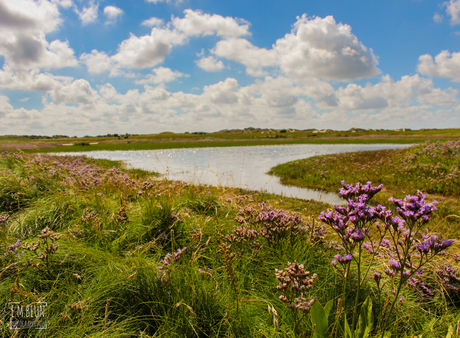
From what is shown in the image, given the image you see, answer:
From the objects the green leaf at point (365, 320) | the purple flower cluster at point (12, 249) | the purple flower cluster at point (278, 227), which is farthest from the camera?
the purple flower cluster at point (278, 227)

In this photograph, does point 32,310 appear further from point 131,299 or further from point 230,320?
point 230,320

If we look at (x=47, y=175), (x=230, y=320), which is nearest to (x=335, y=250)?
(x=230, y=320)

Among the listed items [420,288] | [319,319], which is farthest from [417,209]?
[420,288]

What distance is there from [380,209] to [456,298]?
2558 mm

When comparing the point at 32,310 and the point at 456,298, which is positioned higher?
the point at 32,310

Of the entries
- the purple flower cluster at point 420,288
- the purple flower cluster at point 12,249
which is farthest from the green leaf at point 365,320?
the purple flower cluster at point 12,249

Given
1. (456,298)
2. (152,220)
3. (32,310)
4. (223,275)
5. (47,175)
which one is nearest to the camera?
(32,310)

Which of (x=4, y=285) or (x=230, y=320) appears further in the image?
(x=4, y=285)

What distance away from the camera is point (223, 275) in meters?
3.64

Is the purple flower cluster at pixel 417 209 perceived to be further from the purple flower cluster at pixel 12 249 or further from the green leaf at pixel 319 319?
the purple flower cluster at pixel 12 249

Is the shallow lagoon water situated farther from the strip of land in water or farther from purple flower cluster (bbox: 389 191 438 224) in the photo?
the strip of land in water

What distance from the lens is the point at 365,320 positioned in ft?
7.54

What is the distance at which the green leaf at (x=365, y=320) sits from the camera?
2.20m

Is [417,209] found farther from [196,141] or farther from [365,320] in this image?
[196,141]
